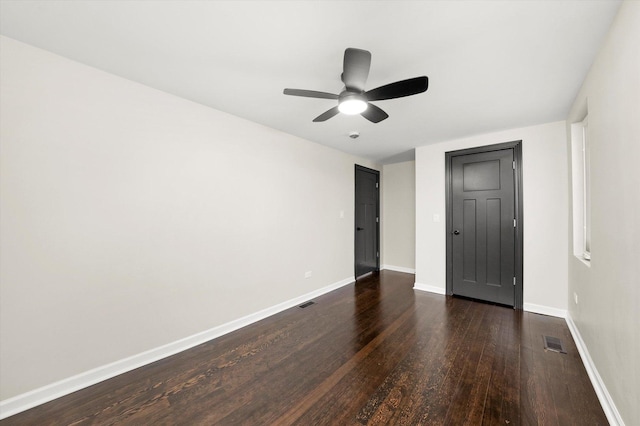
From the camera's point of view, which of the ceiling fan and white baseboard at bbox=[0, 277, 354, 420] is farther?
white baseboard at bbox=[0, 277, 354, 420]

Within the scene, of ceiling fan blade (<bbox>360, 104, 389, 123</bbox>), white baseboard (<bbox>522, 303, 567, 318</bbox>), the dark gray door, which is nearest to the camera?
ceiling fan blade (<bbox>360, 104, 389, 123</bbox>)

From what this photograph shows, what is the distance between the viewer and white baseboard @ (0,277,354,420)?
1.68m

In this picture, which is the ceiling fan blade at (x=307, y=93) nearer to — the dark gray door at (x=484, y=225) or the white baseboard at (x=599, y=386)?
the white baseboard at (x=599, y=386)

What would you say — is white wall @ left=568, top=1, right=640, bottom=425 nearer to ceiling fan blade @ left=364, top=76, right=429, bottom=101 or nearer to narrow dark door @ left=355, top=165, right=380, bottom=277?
ceiling fan blade @ left=364, top=76, right=429, bottom=101

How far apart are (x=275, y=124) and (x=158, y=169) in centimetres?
149

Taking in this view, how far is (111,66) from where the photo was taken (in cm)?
198

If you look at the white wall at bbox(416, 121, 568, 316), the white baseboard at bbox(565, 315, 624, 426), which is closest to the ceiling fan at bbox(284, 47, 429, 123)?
the white baseboard at bbox(565, 315, 624, 426)

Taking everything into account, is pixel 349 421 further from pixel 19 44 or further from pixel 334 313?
pixel 19 44

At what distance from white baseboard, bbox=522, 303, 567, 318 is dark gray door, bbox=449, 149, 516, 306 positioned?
0.16 metres

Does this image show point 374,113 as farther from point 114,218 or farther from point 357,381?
point 114,218

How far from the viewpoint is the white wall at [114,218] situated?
171 cm

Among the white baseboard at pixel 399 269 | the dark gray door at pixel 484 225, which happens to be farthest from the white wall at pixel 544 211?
the white baseboard at pixel 399 269

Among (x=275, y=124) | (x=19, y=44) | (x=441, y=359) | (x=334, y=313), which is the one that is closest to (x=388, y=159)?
(x=275, y=124)

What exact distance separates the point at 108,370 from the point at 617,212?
385 cm
